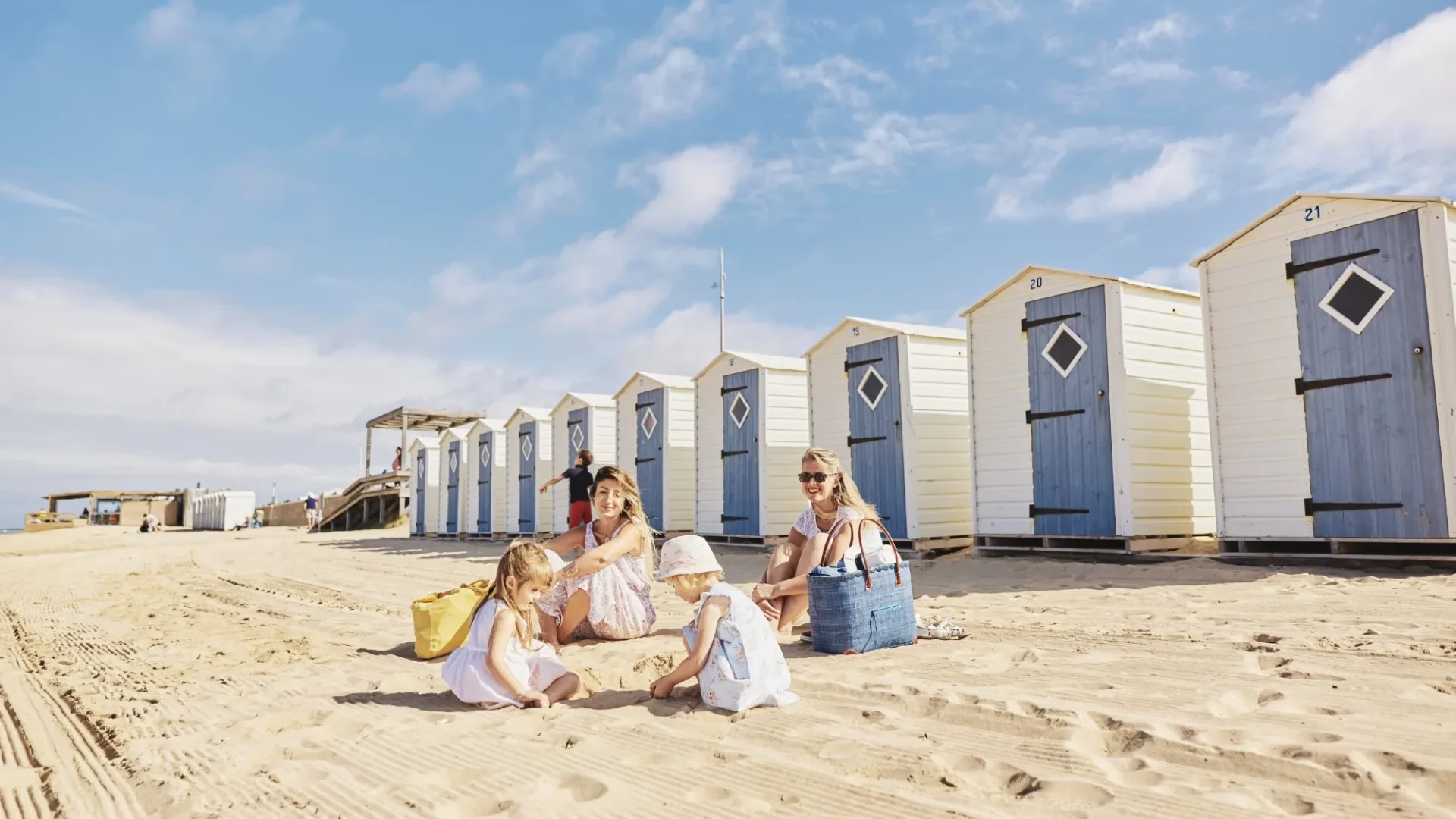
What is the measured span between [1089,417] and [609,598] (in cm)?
595

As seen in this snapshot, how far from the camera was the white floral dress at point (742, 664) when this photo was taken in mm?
3309

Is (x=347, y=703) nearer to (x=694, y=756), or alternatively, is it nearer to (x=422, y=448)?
(x=694, y=756)

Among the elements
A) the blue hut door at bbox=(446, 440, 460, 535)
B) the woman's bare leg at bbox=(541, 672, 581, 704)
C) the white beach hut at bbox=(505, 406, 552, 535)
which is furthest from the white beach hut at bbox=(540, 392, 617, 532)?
the woman's bare leg at bbox=(541, 672, 581, 704)

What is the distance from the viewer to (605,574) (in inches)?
198

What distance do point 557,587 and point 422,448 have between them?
20.5 m

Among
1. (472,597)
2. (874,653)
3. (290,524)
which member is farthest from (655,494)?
(290,524)

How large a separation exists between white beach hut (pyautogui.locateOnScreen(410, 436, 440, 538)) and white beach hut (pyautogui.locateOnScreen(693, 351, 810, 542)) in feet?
40.2

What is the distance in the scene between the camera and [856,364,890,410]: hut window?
11023 millimetres

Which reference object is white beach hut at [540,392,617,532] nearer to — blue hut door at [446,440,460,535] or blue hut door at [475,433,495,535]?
blue hut door at [475,433,495,535]

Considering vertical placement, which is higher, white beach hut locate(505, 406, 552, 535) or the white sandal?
white beach hut locate(505, 406, 552, 535)

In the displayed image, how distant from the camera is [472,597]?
5.12m

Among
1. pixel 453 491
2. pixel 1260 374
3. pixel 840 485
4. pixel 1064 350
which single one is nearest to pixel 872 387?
pixel 1064 350

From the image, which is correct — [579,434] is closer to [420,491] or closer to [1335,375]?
[420,491]

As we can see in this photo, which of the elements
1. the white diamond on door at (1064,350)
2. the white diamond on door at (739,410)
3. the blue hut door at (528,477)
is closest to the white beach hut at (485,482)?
the blue hut door at (528,477)
